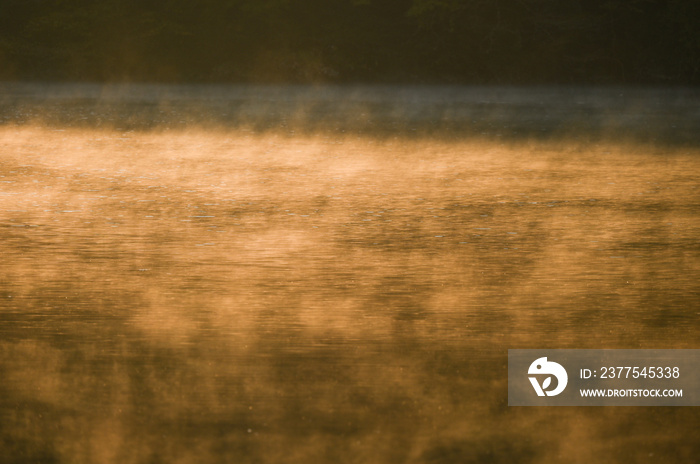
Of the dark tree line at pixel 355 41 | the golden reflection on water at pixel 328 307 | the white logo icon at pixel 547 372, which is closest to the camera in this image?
the golden reflection on water at pixel 328 307

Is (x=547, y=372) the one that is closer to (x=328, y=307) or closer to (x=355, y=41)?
(x=328, y=307)

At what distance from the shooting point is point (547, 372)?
14.0ft

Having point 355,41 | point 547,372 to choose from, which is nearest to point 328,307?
point 547,372

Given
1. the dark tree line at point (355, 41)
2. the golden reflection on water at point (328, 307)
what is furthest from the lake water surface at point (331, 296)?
the dark tree line at point (355, 41)

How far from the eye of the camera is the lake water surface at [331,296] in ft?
11.7

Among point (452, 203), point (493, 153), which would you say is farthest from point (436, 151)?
point (452, 203)

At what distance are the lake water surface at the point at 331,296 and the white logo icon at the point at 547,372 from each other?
14 cm

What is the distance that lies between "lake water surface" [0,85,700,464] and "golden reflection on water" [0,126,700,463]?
0.7 inches

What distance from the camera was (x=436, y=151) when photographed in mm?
12695

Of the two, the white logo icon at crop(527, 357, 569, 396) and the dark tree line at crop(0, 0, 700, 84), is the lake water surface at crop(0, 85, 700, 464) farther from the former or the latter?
the dark tree line at crop(0, 0, 700, 84)

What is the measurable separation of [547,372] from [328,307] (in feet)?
4.75

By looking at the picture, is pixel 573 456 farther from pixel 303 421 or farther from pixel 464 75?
pixel 464 75

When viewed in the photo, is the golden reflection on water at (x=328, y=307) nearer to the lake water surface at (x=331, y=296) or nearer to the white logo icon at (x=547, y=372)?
the lake water surface at (x=331, y=296)

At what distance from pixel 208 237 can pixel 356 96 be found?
1885cm
